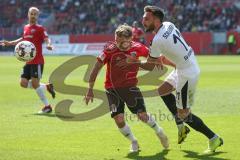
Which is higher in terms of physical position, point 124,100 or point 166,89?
point 166,89

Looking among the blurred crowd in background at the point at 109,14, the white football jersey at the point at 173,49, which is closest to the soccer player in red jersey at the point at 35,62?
the white football jersey at the point at 173,49

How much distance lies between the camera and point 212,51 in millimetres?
48312

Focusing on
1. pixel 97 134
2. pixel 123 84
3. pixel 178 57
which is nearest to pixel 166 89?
pixel 123 84

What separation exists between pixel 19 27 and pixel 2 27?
271cm

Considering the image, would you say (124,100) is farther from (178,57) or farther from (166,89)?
(178,57)

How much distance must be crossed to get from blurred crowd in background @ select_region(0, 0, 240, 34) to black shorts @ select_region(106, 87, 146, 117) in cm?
3995

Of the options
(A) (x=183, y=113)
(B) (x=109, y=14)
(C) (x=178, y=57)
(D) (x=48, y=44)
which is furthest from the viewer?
(B) (x=109, y=14)

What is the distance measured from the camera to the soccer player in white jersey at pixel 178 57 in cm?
860

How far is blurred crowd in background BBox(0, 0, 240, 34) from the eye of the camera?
51.9m

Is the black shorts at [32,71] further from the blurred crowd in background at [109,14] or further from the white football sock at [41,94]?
the blurred crowd in background at [109,14]

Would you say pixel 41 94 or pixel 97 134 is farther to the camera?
pixel 41 94

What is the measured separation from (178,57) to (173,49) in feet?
0.58

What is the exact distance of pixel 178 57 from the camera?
28.8ft

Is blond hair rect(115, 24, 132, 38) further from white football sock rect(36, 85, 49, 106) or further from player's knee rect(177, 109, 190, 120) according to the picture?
white football sock rect(36, 85, 49, 106)
